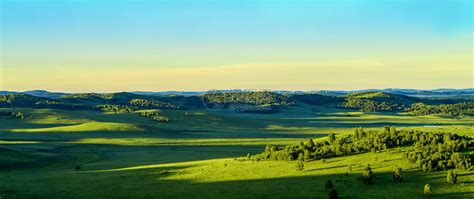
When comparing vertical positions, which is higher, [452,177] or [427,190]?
[452,177]

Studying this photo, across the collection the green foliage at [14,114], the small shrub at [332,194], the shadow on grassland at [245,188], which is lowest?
the shadow on grassland at [245,188]

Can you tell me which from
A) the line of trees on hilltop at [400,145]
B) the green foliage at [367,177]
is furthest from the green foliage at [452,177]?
the green foliage at [367,177]

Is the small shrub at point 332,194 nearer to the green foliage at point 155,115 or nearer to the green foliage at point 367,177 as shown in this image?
the green foliage at point 367,177

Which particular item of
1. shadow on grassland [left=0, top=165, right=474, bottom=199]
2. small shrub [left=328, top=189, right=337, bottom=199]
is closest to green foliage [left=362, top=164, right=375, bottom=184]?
shadow on grassland [left=0, top=165, right=474, bottom=199]

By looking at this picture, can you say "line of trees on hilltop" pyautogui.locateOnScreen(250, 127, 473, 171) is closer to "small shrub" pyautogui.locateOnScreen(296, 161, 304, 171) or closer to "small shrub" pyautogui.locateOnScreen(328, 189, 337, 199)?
"small shrub" pyautogui.locateOnScreen(296, 161, 304, 171)

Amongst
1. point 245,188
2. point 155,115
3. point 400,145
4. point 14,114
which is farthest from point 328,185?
point 14,114

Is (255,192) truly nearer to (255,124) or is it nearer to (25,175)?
(25,175)

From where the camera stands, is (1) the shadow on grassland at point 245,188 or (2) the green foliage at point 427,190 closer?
(2) the green foliage at point 427,190

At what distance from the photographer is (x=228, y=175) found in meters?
45.6

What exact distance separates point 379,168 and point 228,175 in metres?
12.5

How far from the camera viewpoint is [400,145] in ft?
163

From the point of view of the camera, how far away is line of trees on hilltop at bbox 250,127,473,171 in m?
41.2

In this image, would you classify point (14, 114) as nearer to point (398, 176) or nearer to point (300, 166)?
point (300, 166)

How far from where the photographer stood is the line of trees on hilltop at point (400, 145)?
4122 centimetres
